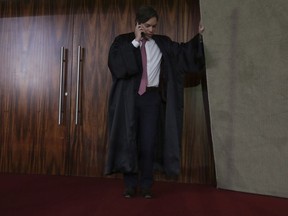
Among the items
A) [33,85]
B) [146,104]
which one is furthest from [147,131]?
[33,85]

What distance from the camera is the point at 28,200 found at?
2270 millimetres

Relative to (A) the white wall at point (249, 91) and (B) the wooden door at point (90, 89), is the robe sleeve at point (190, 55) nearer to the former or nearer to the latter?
(A) the white wall at point (249, 91)

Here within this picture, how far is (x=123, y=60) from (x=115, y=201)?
0.94 m

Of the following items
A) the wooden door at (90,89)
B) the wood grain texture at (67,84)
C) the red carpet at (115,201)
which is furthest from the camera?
the wooden door at (90,89)

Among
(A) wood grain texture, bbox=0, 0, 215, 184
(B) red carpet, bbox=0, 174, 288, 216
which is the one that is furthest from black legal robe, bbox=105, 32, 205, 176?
(A) wood grain texture, bbox=0, 0, 215, 184

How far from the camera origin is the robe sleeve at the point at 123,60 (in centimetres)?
247

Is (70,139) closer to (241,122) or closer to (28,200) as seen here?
(28,200)

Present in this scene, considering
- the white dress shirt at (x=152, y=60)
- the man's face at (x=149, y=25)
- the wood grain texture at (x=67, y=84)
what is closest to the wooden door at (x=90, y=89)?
the wood grain texture at (x=67, y=84)

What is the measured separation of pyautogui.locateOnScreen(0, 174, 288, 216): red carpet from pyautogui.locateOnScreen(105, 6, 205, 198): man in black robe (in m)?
0.20

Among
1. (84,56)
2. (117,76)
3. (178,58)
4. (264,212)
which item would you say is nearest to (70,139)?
(84,56)

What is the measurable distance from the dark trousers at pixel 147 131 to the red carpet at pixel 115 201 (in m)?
0.16

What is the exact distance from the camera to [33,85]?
3480 millimetres

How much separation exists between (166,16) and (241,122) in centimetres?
118

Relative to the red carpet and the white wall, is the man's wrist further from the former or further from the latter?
the red carpet
